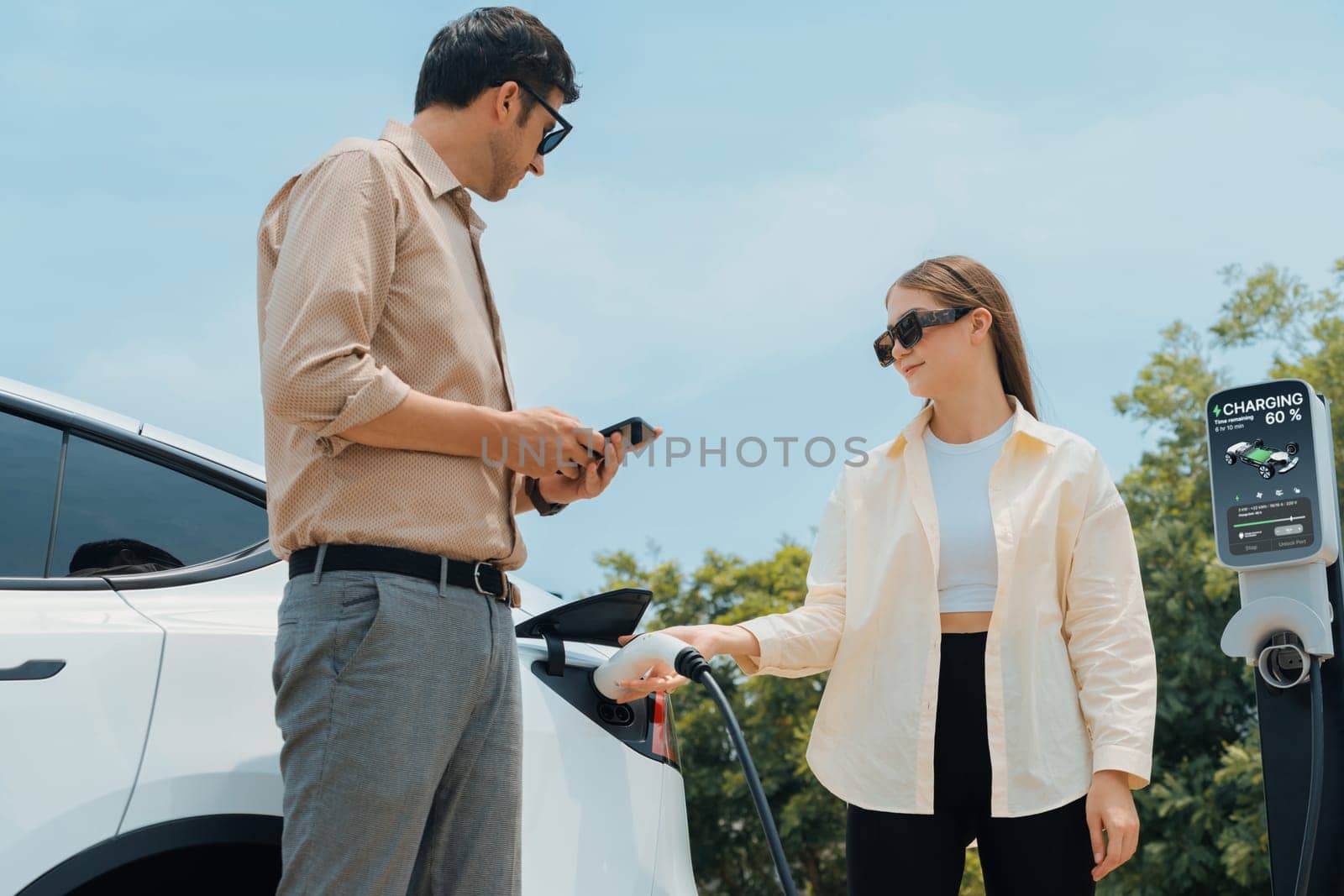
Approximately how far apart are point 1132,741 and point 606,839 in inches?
40.3

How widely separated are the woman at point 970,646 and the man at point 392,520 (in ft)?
1.79

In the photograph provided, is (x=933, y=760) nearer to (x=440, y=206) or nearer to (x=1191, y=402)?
(x=440, y=206)

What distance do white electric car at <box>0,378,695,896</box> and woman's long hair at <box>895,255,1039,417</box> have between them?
1.01 m

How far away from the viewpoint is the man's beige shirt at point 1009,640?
7.97 ft

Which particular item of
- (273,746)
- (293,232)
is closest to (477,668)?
(273,746)

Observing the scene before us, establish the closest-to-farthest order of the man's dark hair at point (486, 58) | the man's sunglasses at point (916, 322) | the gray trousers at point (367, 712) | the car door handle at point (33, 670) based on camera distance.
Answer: the gray trousers at point (367, 712) < the car door handle at point (33, 670) < the man's dark hair at point (486, 58) < the man's sunglasses at point (916, 322)

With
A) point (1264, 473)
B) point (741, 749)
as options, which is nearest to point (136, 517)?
point (741, 749)

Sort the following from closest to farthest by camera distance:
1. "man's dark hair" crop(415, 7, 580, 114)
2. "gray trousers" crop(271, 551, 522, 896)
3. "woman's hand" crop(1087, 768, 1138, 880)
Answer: "gray trousers" crop(271, 551, 522, 896) < "man's dark hair" crop(415, 7, 580, 114) < "woman's hand" crop(1087, 768, 1138, 880)

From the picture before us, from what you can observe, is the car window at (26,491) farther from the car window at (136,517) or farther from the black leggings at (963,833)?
the black leggings at (963,833)

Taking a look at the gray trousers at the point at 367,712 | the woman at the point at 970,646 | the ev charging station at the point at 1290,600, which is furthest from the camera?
the ev charging station at the point at 1290,600

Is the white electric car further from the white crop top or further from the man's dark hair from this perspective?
the man's dark hair

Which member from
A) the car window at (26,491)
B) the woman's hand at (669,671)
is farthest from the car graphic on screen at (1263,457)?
the car window at (26,491)

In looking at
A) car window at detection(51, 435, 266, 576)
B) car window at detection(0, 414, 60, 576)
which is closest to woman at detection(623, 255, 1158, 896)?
car window at detection(51, 435, 266, 576)

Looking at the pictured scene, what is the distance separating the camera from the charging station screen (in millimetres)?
3252
